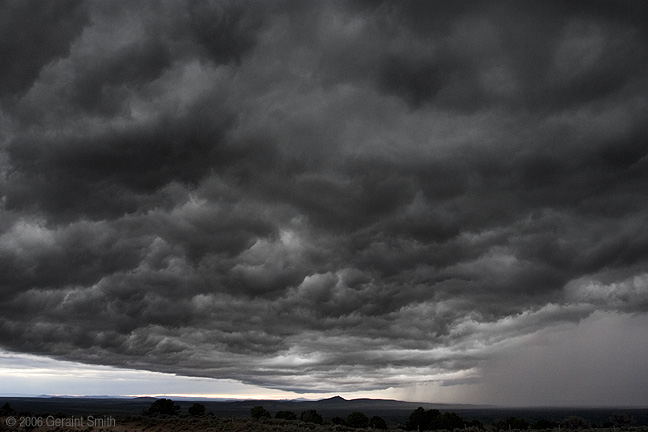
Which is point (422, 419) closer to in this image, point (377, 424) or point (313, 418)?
point (377, 424)

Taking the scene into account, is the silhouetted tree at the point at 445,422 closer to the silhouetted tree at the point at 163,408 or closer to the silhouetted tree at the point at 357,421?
the silhouetted tree at the point at 357,421

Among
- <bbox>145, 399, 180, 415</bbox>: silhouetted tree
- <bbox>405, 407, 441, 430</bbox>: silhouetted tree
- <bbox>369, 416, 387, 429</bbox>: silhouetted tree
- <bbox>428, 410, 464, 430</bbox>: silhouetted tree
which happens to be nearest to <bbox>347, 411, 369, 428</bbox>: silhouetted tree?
<bbox>369, 416, 387, 429</bbox>: silhouetted tree

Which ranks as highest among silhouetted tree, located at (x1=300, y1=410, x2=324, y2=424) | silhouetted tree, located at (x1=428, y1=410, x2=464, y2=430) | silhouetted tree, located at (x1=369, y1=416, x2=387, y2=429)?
silhouetted tree, located at (x1=428, y1=410, x2=464, y2=430)

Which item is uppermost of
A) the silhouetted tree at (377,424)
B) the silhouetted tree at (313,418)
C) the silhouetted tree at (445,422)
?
the silhouetted tree at (445,422)

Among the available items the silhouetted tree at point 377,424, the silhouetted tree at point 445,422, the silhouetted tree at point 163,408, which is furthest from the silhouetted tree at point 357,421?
the silhouetted tree at point 163,408

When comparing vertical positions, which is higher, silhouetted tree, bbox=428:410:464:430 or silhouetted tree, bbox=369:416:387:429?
silhouetted tree, bbox=428:410:464:430

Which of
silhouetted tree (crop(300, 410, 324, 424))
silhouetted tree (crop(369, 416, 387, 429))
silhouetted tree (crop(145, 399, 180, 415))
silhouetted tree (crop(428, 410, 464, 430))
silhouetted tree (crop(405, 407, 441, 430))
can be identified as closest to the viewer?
silhouetted tree (crop(428, 410, 464, 430))

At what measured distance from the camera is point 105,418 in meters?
76.0

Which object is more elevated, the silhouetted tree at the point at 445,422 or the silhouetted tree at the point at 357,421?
the silhouetted tree at the point at 445,422

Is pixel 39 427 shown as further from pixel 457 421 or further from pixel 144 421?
pixel 457 421

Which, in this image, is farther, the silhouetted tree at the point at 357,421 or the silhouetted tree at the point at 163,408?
the silhouetted tree at the point at 163,408

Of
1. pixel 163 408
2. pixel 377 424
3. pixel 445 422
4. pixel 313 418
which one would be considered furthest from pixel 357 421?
pixel 163 408

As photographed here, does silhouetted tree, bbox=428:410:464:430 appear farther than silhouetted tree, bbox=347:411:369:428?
No

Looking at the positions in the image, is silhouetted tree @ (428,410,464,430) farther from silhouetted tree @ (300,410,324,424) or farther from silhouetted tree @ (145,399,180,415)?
silhouetted tree @ (145,399,180,415)
